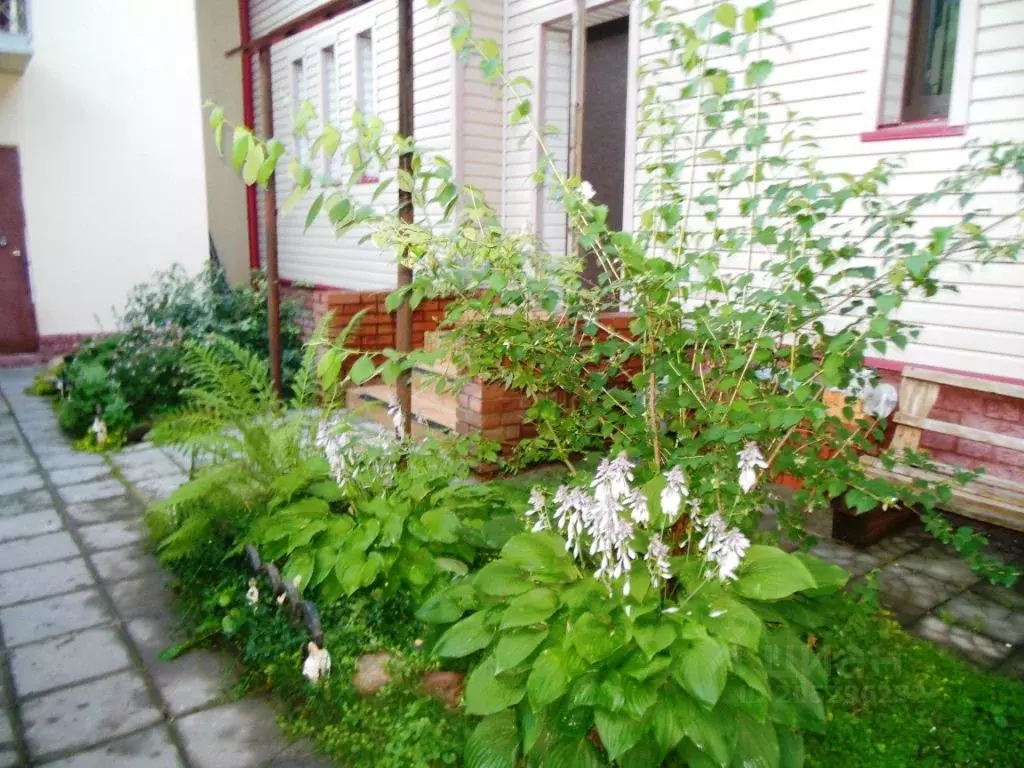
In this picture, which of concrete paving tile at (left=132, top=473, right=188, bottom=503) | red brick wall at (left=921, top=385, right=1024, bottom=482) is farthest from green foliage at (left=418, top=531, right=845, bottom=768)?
concrete paving tile at (left=132, top=473, right=188, bottom=503)

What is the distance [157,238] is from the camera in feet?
29.9

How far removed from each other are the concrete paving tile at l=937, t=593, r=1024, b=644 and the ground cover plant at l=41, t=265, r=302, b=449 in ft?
18.3

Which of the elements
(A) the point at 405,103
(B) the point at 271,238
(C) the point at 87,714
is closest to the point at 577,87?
(B) the point at 271,238

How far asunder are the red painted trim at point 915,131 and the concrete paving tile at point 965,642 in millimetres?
2685

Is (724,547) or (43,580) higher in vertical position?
(724,547)

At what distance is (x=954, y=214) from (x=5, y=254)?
913 cm

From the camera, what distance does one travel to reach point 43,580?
12.0 ft

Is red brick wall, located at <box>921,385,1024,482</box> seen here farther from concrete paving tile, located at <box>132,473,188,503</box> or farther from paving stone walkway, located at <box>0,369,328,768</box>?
concrete paving tile, located at <box>132,473,188,503</box>

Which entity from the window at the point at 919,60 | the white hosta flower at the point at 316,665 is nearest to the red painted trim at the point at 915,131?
the window at the point at 919,60

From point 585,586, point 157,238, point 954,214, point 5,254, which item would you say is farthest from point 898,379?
point 5,254

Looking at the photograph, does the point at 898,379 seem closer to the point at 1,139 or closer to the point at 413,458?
the point at 413,458

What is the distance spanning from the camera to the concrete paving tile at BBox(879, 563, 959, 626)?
345 cm

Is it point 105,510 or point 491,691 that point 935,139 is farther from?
point 105,510

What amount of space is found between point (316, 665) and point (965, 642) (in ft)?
8.67
